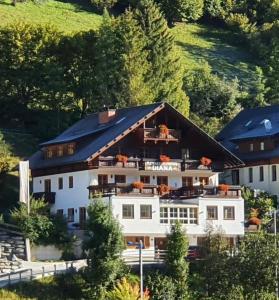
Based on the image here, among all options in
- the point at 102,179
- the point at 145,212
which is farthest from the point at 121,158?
the point at 145,212

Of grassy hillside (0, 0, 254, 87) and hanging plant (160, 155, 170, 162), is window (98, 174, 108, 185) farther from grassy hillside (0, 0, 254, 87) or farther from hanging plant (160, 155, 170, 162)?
grassy hillside (0, 0, 254, 87)

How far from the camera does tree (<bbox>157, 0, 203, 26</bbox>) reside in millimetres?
159125

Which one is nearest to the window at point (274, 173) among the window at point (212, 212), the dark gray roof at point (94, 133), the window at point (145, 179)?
the window at point (212, 212)

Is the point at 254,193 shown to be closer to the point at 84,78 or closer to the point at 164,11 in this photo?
the point at 84,78

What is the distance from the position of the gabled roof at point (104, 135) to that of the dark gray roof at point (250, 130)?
28.8 ft

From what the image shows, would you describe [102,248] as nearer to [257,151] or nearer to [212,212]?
[212,212]

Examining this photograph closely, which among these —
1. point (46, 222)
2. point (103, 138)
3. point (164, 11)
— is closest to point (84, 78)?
point (103, 138)

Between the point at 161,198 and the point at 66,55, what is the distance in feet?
86.2

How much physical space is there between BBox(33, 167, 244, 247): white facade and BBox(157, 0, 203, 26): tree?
6648cm

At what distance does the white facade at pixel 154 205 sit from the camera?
88250 mm

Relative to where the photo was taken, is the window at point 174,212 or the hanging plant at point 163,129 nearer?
the window at point 174,212

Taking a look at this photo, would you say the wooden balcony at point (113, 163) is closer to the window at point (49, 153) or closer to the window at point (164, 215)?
the window at point (164, 215)

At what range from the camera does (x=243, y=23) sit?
164375 millimetres

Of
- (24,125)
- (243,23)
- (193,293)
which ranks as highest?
(243,23)
